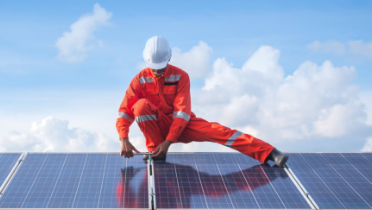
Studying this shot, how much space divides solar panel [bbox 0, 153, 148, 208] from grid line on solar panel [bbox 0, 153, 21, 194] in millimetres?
130

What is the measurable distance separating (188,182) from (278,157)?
1.45 m

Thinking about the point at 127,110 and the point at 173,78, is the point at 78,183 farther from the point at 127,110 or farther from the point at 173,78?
the point at 173,78

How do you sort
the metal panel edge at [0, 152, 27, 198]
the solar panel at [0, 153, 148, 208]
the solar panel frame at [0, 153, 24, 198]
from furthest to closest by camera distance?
the solar panel frame at [0, 153, 24, 198] → the metal panel edge at [0, 152, 27, 198] → the solar panel at [0, 153, 148, 208]

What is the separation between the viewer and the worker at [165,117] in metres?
5.66

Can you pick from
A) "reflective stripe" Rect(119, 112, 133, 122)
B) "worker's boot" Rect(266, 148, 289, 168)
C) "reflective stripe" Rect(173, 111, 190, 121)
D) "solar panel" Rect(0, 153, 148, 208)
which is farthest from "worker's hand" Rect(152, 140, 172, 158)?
"worker's boot" Rect(266, 148, 289, 168)

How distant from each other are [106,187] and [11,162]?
5.18 feet

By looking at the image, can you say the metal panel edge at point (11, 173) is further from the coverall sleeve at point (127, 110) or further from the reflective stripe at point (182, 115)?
the reflective stripe at point (182, 115)

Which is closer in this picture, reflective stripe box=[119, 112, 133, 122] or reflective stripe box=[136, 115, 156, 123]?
reflective stripe box=[136, 115, 156, 123]

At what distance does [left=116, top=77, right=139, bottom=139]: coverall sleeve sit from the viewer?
5.67 metres

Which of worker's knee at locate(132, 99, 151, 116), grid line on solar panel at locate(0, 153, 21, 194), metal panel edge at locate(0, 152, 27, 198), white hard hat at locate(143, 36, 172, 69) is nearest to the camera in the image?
metal panel edge at locate(0, 152, 27, 198)

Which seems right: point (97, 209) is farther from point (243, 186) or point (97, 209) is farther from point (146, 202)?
point (243, 186)

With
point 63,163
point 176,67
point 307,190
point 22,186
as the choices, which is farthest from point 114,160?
point 307,190

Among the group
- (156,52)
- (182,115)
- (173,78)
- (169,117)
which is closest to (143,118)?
(169,117)

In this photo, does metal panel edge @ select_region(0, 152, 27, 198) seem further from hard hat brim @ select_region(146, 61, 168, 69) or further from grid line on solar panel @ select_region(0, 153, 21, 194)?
hard hat brim @ select_region(146, 61, 168, 69)
